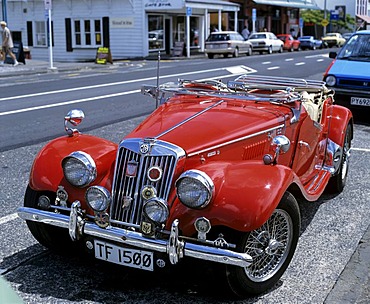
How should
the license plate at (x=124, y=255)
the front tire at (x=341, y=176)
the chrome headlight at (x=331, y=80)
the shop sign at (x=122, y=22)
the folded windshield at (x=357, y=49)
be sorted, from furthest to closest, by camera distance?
the shop sign at (x=122, y=22) < the folded windshield at (x=357, y=49) < the chrome headlight at (x=331, y=80) < the front tire at (x=341, y=176) < the license plate at (x=124, y=255)

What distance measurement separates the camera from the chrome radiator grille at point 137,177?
3871mm

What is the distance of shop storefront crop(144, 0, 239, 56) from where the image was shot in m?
35.6

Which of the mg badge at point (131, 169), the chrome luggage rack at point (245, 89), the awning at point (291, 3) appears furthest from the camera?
the awning at point (291, 3)

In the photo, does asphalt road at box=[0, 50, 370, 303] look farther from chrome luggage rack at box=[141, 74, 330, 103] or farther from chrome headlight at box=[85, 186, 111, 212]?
chrome luggage rack at box=[141, 74, 330, 103]

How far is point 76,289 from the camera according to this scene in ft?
13.2

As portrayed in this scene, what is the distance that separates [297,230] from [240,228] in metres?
0.75

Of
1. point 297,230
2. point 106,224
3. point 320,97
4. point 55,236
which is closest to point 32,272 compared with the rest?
point 55,236

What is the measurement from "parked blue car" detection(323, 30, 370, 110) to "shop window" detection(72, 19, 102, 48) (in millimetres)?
28792

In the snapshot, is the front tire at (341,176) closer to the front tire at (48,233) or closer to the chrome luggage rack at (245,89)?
the chrome luggage rack at (245,89)

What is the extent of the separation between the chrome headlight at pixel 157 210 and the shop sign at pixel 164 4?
3291cm

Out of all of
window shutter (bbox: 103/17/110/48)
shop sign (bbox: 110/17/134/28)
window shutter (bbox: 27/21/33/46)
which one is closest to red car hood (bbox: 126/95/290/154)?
shop sign (bbox: 110/17/134/28)

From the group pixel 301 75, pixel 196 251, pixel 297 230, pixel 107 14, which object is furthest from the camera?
pixel 107 14

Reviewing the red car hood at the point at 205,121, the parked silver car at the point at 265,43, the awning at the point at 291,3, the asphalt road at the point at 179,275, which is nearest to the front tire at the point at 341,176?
the asphalt road at the point at 179,275

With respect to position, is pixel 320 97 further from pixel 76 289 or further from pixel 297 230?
pixel 76 289
